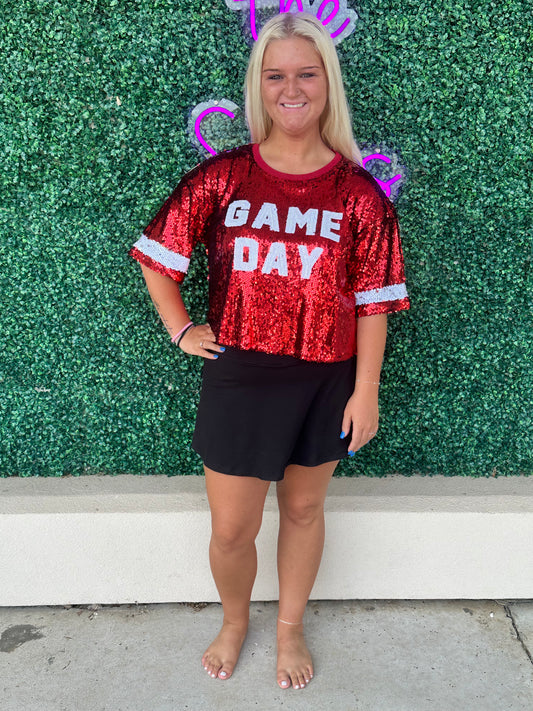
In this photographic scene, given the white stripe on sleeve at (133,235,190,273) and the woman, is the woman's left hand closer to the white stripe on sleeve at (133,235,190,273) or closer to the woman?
the woman

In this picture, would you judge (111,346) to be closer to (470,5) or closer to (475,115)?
(475,115)

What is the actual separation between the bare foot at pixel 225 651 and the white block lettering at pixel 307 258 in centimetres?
125

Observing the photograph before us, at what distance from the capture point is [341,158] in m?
1.71

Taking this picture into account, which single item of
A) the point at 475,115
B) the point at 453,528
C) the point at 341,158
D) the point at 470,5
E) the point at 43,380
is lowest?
the point at 453,528

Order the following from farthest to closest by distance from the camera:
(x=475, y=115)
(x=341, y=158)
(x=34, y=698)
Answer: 1. (x=475, y=115)
2. (x=34, y=698)
3. (x=341, y=158)

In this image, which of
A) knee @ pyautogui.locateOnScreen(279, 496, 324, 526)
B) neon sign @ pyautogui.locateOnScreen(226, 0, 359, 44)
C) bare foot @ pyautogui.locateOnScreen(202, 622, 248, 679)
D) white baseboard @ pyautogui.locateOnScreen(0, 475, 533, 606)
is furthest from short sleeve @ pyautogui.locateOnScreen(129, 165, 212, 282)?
bare foot @ pyautogui.locateOnScreen(202, 622, 248, 679)

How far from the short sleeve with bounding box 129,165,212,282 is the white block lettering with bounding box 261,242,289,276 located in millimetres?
233

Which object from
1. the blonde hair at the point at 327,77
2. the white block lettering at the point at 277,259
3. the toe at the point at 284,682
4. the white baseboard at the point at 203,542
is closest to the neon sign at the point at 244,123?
the blonde hair at the point at 327,77

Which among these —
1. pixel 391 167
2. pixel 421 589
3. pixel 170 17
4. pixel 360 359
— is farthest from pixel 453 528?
pixel 170 17

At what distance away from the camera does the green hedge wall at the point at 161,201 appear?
203cm

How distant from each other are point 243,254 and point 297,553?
1.01m

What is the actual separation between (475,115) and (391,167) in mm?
332

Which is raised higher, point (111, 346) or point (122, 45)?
point (122, 45)

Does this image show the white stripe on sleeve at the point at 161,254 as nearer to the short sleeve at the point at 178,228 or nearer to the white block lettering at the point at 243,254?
the short sleeve at the point at 178,228
